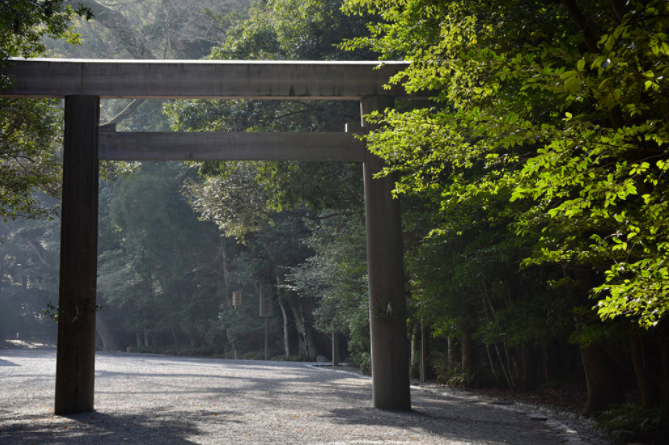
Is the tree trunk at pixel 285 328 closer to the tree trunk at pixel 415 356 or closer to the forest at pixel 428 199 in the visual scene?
the forest at pixel 428 199

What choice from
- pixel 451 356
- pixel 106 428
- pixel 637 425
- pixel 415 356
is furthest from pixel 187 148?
pixel 415 356

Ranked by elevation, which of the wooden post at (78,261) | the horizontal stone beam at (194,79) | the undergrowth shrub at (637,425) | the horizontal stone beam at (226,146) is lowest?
the undergrowth shrub at (637,425)

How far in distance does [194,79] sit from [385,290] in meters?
3.44

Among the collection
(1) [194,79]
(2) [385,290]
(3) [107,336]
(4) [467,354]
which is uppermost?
(1) [194,79]

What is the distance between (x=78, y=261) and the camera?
22.3ft

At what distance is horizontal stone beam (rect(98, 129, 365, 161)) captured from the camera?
23.8 ft

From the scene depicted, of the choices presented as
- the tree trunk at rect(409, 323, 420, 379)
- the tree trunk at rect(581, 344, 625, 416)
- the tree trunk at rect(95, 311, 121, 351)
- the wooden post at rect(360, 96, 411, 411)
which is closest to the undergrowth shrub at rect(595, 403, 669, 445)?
the tree trunk at rect(581, 344, 625, 416)

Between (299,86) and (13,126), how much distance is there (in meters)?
4.30

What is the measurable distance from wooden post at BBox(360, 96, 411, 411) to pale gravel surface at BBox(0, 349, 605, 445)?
33 cm

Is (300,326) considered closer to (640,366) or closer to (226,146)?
(226,146)

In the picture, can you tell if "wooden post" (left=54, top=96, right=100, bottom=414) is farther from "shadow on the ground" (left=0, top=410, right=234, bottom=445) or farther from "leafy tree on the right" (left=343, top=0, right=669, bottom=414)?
"leafy tree on the right" (left=343, top=0, right=669, bottom=414)

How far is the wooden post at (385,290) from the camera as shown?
7.17 meters

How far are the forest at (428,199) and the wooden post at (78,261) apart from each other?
423 millimetres

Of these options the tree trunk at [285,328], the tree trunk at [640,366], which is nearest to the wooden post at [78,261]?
the tree trunk at [640,366]
